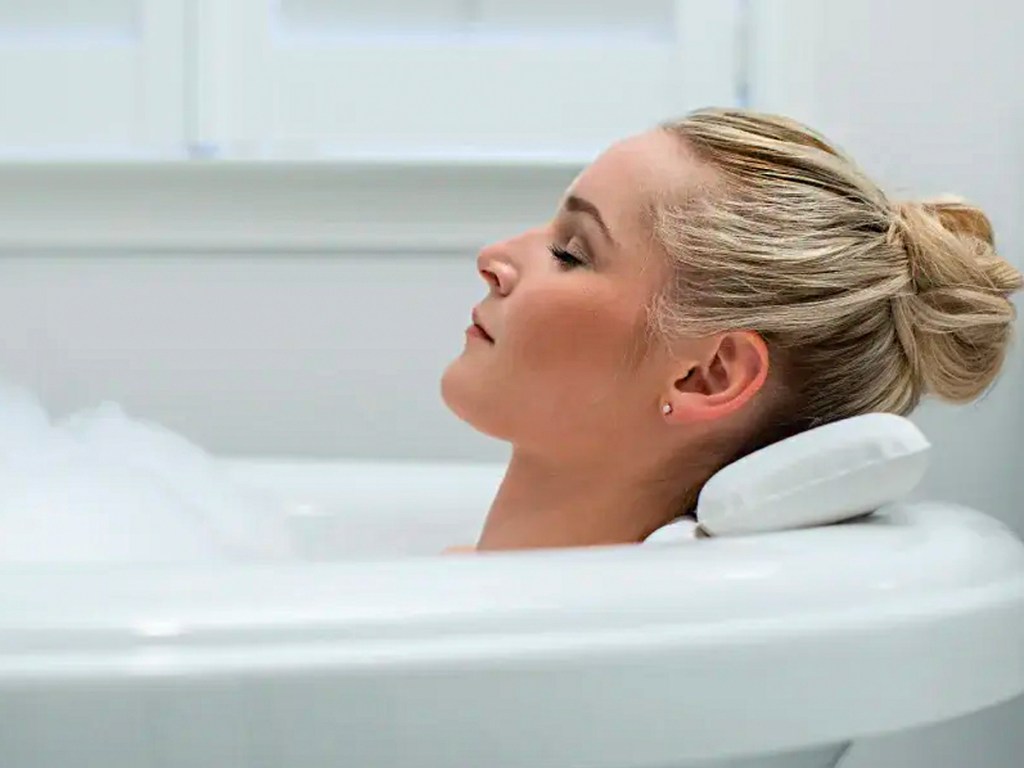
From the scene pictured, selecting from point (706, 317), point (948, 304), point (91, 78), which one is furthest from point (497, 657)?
point (91, 78)

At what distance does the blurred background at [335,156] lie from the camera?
1.53m

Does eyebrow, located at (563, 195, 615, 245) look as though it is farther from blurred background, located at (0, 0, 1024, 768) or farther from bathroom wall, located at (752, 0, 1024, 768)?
bathroom wall, located at (752, 0, 1024, 768)

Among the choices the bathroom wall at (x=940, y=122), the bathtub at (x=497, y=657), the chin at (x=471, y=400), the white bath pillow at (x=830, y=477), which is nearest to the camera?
the bathtub at (x=497, y=657)

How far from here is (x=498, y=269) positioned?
3.39ft

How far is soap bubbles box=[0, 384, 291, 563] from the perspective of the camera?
2.68 ft

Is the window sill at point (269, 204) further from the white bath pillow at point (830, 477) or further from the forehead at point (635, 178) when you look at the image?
the white bath pillow at point (830, 477)

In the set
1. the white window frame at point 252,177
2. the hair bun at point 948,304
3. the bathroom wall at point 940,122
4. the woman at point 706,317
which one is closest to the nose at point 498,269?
the woman at point 706,317

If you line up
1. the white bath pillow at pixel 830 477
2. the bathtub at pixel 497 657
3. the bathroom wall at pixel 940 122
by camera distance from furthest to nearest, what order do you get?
the bathroom wall at pixel 940 122, the white bath pillow at pixel 830 477, the bathtub at pixel 497 657

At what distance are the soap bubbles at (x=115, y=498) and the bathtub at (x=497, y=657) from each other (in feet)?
0.79

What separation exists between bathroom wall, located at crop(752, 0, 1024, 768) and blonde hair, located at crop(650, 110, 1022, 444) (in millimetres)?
580

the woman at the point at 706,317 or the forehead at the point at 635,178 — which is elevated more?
the forehead at the point at 635,178

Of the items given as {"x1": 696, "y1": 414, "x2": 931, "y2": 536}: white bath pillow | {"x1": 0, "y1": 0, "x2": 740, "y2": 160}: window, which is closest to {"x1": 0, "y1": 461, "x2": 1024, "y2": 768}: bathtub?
{"x1": 696, "y1": 414, "x2": 931, "y2": 536}: white bath pillow

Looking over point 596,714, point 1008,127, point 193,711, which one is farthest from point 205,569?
point 1008,127

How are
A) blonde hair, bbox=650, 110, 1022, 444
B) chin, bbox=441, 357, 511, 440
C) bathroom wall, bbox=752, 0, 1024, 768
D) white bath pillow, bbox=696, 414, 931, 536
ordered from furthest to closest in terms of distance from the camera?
1. bathroom wall, bbox=752, 0, 1024, 768
2. chin, bbox=441, 357, 511, 440
3. blonde hair, bbox=650, 110, 1022, 444
4. white bath pillow, bbox=696, 414, 931, 536
